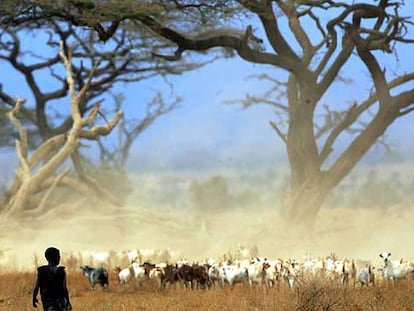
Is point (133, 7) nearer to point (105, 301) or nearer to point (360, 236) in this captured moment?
point (360, 236)

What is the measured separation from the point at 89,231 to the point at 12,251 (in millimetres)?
3734

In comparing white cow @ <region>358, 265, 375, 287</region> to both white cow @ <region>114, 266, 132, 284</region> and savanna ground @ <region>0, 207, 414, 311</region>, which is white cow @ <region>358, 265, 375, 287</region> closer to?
savanna ground @ <region>0, 207, 414, 311</region>

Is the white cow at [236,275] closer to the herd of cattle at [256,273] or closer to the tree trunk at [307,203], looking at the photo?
the herd of cattle at [256,273]

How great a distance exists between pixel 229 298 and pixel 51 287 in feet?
10.5

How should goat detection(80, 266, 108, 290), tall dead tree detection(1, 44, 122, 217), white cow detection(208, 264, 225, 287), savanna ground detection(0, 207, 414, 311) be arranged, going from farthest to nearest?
1. tall dead tree detection(1, 44, 122, 217)
2. goat detection(80, 266, 108, 290)
3. white cow detection(208, 264, 225, 287)
4. savanna ground detection(0, 207, 414, 311)

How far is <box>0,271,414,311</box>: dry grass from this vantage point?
9500 millimetres

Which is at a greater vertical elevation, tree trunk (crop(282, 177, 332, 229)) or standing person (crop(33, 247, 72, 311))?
tree trunk (crop(282, 177, 332, 229))

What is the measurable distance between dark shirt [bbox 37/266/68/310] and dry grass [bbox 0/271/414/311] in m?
1.37

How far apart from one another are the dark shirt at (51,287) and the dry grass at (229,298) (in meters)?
1.37

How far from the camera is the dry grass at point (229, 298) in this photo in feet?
31.2

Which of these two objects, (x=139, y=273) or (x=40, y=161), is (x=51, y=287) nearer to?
(x=139, y=273)

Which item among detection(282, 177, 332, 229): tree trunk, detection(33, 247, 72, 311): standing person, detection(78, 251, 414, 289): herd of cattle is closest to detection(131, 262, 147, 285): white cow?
detection(78, 251, 414, 289): herd of cattle

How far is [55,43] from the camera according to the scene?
102 feet

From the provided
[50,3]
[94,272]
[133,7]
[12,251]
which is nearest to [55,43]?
[50,3]
